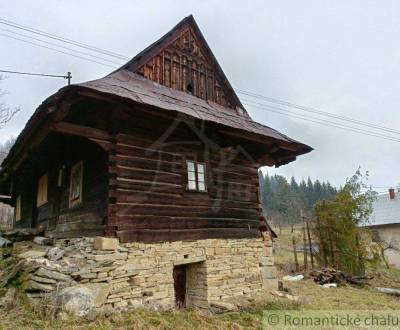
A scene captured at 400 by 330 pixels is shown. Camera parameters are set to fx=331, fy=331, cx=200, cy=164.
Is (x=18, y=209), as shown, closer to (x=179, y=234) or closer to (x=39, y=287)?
(x=179, y=234)

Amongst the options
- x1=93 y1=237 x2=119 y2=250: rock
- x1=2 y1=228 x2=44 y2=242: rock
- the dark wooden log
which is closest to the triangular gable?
the dark wooden log

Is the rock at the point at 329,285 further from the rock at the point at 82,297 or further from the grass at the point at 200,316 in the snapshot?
the rock at the point at 82,297

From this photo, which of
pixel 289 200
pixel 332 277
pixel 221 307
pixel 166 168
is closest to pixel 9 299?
pixel 166 168

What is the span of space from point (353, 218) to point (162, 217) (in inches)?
402

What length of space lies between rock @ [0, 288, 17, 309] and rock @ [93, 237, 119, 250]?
1.38 m

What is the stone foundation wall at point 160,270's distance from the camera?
550 centimetres

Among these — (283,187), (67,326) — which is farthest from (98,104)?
(283,187)

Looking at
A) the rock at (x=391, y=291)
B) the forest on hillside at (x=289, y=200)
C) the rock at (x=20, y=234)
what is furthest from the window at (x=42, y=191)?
the forest on hillside at (x=289, y=200)

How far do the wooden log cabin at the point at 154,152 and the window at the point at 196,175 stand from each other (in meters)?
0.03

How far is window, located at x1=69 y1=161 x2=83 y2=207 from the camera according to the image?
739 cm

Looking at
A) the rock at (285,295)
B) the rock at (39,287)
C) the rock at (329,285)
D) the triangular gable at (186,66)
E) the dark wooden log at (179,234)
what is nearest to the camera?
the rock at (39,287)

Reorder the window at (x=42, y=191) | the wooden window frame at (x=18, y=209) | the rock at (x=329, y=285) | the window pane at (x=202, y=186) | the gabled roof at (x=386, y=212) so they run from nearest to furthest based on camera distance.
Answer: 1. the window pane at (x=202, y=186)
2. the window at (x=42, y=191)
3. the rock at (x=329, y=285)
4. the wooden window frame at (x=18, y=209)
5. the gabled roof at (x=386, y=212)

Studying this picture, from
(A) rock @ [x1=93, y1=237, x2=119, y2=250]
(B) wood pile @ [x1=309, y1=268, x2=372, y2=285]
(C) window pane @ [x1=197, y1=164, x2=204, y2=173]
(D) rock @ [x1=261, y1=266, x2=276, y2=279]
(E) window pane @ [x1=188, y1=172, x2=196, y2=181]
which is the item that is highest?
(C) window pane @ [x1=197, y1=164, x2=204, y2=173]

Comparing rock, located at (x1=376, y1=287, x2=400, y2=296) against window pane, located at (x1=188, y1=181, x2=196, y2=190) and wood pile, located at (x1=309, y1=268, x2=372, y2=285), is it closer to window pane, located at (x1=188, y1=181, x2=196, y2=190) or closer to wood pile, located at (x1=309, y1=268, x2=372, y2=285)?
wood pile, located at (x1=309, y1=268, x2=372, y2=285)
